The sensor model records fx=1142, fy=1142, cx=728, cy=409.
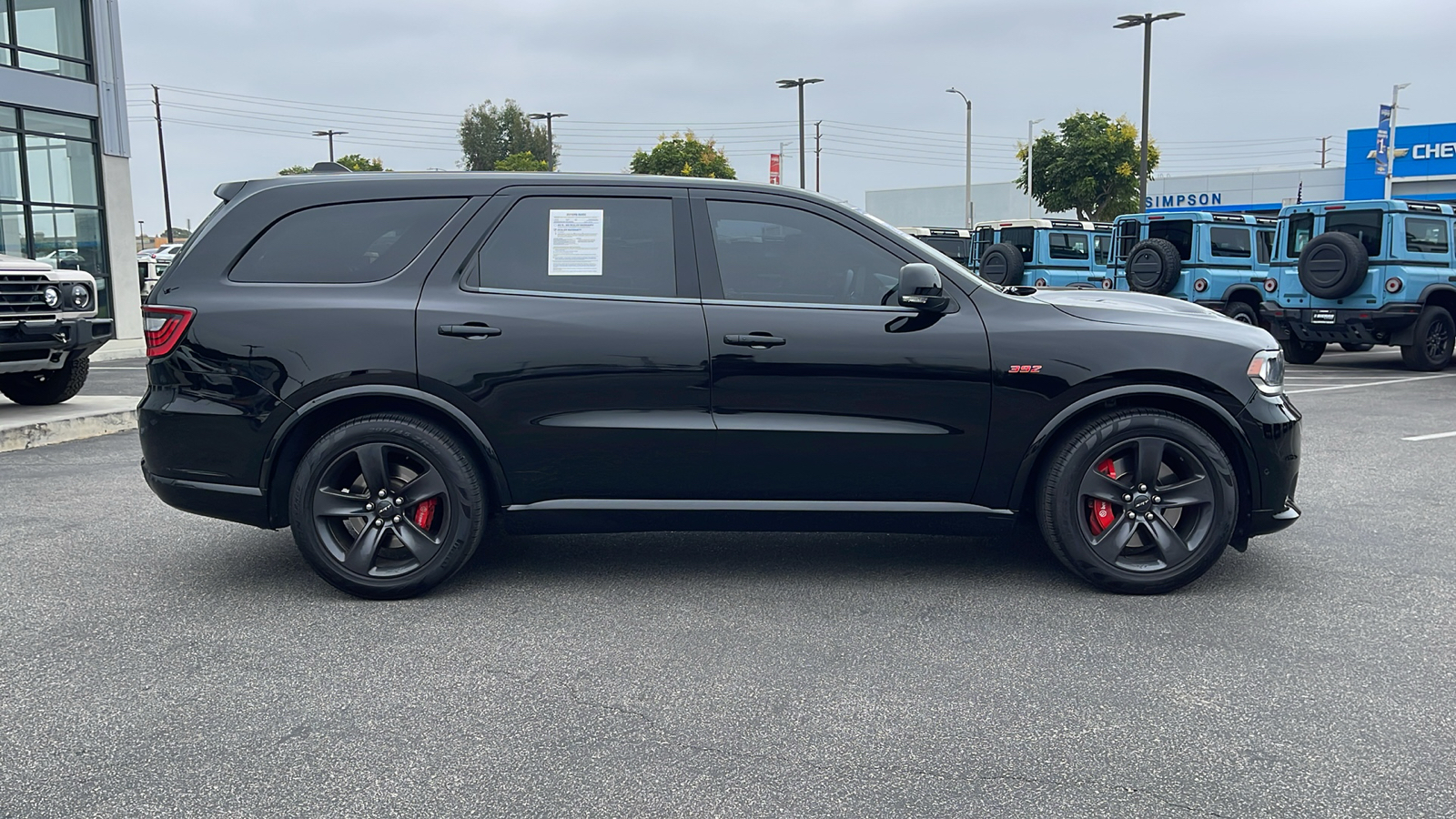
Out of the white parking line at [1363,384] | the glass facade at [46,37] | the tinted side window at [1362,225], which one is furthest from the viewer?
the glass facade at [46,37]

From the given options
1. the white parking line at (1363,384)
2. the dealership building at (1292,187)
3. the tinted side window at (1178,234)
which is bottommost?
the white parking line at (1363,384)

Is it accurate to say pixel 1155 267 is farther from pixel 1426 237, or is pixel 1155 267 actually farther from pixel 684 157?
pixel 684 157

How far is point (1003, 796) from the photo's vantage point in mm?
2871

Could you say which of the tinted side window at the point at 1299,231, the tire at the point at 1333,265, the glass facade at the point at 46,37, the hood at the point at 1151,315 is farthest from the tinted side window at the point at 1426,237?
the glass facade at the point at 46,37

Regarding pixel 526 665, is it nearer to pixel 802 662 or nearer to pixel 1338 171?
pixel 802 662

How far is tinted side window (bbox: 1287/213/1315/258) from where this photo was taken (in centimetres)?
1636

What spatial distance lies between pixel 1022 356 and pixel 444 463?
2291 millimetres

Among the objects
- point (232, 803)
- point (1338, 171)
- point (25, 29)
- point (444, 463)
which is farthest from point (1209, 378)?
point (1338, 171)

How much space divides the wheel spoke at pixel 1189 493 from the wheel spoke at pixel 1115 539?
0.48 ft

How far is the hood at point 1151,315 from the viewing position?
14.9 ft

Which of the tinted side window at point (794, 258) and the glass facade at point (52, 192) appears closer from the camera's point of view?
the tinted side window at point (794, 258)

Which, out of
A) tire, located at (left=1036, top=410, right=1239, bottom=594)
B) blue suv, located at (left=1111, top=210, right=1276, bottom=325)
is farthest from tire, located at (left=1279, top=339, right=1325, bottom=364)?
tire, located at (left=1036, top=410, right=1239, bottom=594)

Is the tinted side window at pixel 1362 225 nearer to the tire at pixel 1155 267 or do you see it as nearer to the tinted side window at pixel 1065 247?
the tire at pixel 1155 267

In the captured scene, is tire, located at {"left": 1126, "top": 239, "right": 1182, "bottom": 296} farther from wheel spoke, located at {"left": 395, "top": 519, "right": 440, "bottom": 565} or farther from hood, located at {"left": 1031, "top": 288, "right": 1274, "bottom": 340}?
wheel spoke, located at {"left": 395, "top": 519, "right": 440, "bottom": 565}
